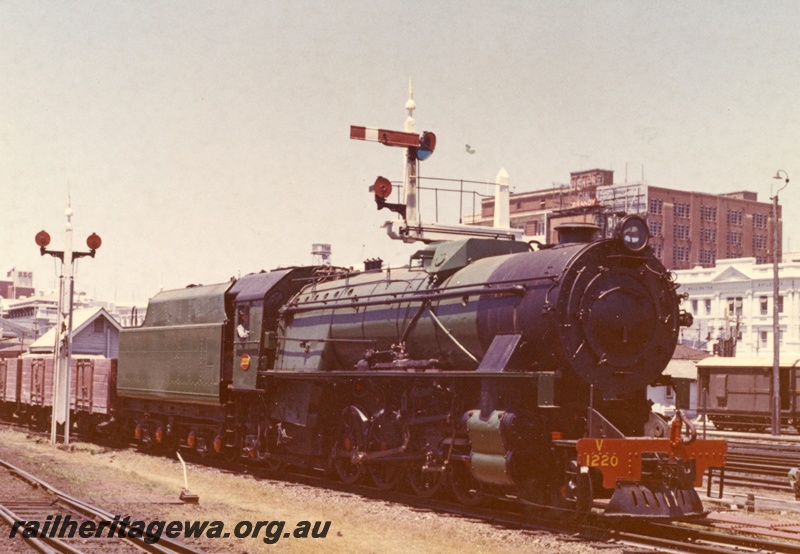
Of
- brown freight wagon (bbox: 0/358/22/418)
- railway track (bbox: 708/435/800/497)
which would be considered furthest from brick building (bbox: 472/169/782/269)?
railway track (bbox: 708/435/800/497)

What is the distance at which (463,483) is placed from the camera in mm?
16281

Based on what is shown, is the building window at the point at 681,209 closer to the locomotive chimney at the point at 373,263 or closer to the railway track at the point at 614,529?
the locomotive chimney at the point at 373,263

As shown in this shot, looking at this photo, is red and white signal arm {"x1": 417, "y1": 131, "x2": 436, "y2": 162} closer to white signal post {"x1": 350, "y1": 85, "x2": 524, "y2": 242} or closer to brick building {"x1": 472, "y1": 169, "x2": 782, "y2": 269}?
white signal post {"x1": 350, "y1": 85, "x2": 524, "y2": 242}

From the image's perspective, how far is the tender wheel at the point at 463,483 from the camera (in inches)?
628

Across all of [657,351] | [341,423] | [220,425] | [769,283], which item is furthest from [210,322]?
[769,283]

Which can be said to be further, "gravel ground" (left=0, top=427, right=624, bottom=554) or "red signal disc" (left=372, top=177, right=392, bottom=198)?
"red signal disc" (left=372, top=177, right=392, bottom=198)

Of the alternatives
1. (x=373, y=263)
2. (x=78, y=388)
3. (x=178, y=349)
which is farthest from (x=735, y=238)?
(x=373, y=263)

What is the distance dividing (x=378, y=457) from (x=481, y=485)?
2488 millimetres

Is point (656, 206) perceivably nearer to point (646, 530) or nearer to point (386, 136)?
point (386, 136)

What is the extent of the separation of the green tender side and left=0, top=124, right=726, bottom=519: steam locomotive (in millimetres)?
382

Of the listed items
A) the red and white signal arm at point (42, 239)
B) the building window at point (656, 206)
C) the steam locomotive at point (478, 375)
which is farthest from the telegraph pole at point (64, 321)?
the building window at point (656, 206)

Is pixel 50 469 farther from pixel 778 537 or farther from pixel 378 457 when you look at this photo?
pixel 778 537

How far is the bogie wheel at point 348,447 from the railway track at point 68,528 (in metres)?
5.04

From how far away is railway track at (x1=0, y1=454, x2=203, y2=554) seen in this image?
11.8 meters
